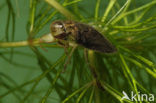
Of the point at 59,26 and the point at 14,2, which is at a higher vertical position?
the point at 14,2

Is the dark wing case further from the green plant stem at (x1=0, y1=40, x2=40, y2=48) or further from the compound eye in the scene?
the green plant stem at (x1=0, y1=40, x2=40, y2=48)

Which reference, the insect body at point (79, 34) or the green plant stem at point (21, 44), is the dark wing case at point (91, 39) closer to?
the insect body at point (79, 34)

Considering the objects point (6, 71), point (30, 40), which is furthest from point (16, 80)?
point (30, 40)

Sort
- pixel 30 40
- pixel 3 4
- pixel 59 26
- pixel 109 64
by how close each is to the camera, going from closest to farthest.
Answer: pixel 59 26
pixel 30 40
pixel 109 64
pixel 3 4

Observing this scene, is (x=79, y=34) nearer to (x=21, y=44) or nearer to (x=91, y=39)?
(x=91, y=39)

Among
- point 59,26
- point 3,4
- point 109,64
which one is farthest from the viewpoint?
point 3,4

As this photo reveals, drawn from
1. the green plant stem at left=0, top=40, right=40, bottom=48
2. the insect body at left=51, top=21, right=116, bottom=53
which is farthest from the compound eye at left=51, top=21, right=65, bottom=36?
the green plant stem at left=0, top=40, right=40, bottom=48

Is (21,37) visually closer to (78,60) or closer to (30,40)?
(30,40)

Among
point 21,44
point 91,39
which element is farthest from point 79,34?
point 21,44
